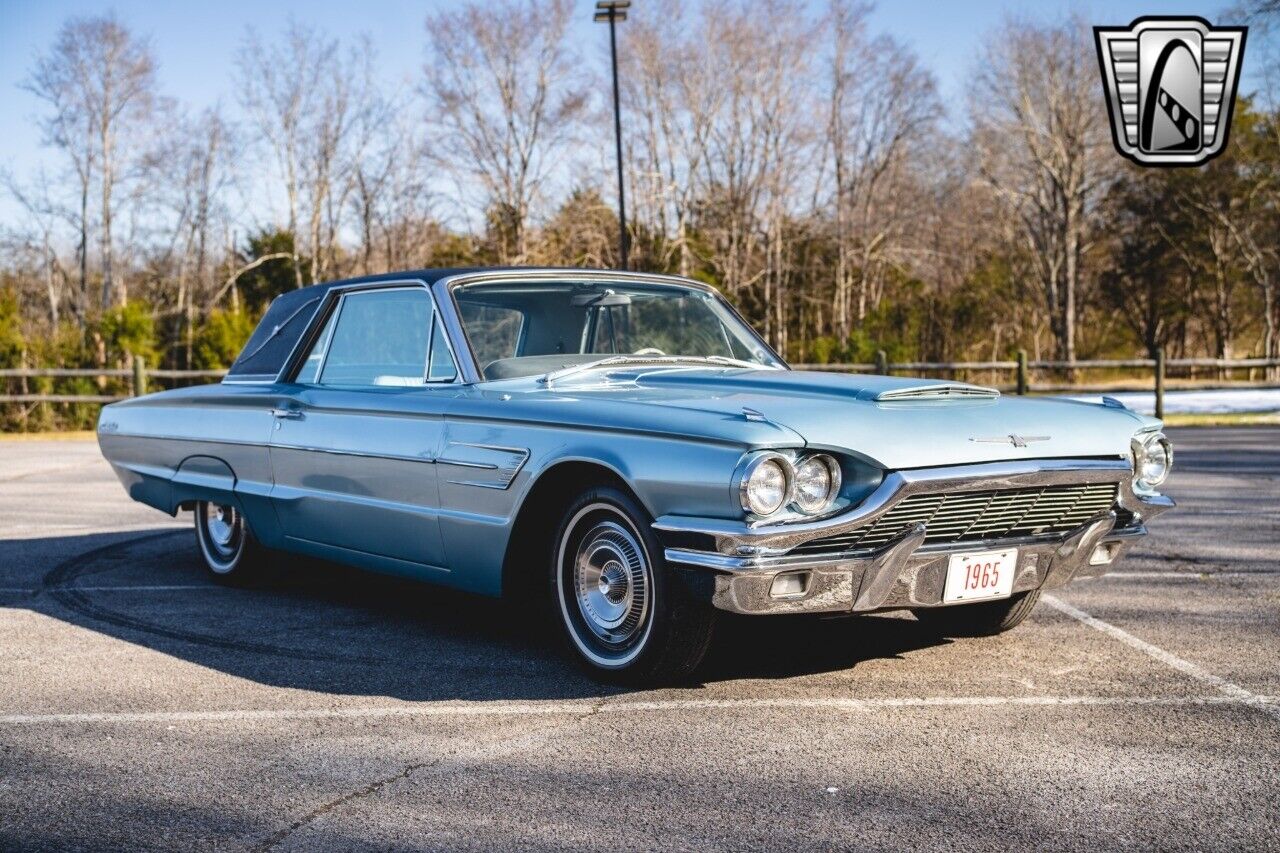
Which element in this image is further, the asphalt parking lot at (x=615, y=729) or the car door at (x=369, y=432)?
the car door at (x=369, y=432)

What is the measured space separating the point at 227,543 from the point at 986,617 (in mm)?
3823

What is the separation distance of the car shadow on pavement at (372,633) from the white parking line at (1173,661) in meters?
0.75

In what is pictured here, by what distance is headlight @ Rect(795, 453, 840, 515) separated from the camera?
4.13 metres

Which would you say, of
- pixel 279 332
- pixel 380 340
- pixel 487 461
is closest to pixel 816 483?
pixel 487 461

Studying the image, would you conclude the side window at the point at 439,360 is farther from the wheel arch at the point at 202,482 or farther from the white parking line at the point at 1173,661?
the white parking line at the point at 1173,661

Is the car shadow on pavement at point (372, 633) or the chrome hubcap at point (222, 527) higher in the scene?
the chrome hubcap at point (222, 527)

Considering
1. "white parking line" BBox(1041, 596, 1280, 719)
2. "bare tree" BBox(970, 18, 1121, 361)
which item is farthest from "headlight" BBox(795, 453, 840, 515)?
"bare tree" BBox(970, 18, 1121, 361)

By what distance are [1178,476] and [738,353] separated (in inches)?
299

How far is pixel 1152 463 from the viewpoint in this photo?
507 cm

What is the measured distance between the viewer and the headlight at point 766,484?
4.02 metres

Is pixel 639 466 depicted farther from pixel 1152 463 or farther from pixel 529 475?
pixel 1152 463

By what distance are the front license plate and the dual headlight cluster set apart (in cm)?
54

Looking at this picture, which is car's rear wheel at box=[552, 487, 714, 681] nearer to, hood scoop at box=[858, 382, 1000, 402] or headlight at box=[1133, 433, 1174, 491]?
hood scoop at box=[858, 382, 1000, 402]

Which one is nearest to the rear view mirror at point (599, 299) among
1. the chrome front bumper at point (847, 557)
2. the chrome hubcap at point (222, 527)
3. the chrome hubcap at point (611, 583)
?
the chrome hubcap at point (611, 583)
